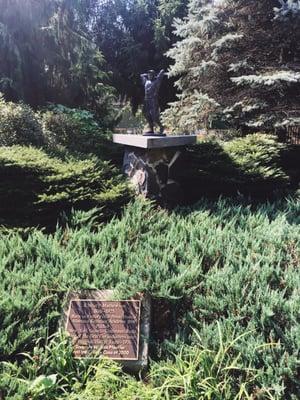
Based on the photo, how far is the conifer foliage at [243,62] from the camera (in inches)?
225

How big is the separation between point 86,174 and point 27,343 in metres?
2.03

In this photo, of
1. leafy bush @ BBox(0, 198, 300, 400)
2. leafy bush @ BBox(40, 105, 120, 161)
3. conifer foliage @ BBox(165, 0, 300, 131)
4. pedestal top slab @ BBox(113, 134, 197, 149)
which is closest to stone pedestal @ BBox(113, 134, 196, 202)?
pedestal top slab @ BBox(113, 134, 197, 149)

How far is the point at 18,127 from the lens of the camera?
495 centimetres

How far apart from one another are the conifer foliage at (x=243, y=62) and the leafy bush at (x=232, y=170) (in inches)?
39.6

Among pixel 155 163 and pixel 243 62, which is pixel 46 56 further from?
pixel 155 163

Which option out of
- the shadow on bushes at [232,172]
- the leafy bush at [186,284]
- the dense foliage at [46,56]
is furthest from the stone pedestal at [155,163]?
the dense foliage at [46,56]

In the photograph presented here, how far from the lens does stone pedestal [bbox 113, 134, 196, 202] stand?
14.4ft

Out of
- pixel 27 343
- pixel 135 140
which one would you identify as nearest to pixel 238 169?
pixel 135 140

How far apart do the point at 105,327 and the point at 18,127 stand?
Answer: 344cm

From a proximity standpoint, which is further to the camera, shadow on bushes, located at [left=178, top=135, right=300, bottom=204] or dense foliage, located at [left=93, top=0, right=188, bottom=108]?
dense foliage, located at [left=93, top=0, right=188, bottom=108]

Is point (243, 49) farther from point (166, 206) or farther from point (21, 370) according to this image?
point (21, 370)

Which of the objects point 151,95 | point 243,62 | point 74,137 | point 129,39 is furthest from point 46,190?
point 129,39

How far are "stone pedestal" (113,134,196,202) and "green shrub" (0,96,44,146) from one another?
118 cm

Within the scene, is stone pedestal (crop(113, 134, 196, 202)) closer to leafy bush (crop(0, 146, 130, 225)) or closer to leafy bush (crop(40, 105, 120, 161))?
leafy bush (crop(0, 146, 130, 225))
